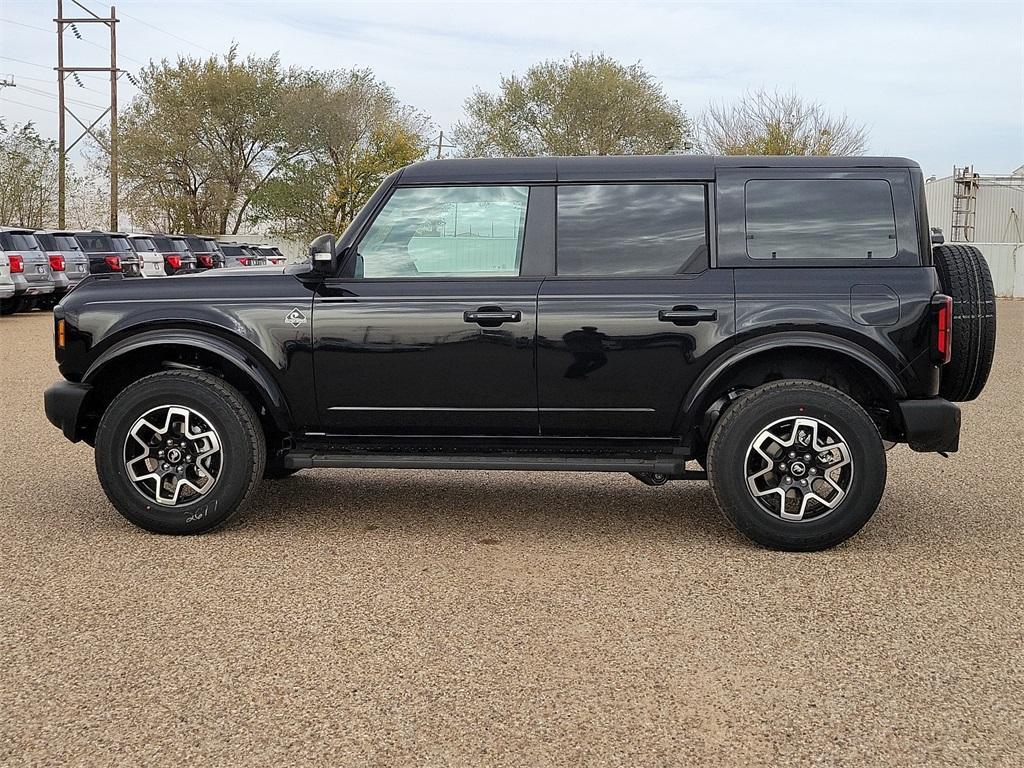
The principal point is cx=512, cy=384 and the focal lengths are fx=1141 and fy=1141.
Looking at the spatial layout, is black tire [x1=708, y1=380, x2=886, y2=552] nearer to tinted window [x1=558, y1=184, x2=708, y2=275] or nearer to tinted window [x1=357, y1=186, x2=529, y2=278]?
tinted window [x1=558, y1=184, x2=708, y2=275]

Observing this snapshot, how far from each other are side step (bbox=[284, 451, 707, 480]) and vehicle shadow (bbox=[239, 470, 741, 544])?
40cm

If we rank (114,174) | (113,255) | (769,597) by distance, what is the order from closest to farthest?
1. (769,597)
2. (113,255)
3. (114,174)

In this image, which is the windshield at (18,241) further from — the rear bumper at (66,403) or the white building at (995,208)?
the white building at (995,208)

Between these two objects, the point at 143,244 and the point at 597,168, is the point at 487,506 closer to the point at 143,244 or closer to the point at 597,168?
the point at 597,168

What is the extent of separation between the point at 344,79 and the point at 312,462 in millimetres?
51011

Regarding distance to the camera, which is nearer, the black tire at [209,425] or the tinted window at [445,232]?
the black tire at [209,425]

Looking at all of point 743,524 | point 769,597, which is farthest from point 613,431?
point 769,597

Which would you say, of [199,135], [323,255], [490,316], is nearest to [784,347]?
[490,316]

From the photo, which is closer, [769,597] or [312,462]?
[769,597]

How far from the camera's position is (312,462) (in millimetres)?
5574

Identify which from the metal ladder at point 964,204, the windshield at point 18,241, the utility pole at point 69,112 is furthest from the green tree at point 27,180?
the metal ladder at point 964,204

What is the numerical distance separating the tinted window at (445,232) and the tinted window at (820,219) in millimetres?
1141

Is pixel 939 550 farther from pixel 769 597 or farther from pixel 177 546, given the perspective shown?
pixel 177 546

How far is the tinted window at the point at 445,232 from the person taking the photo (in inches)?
220
